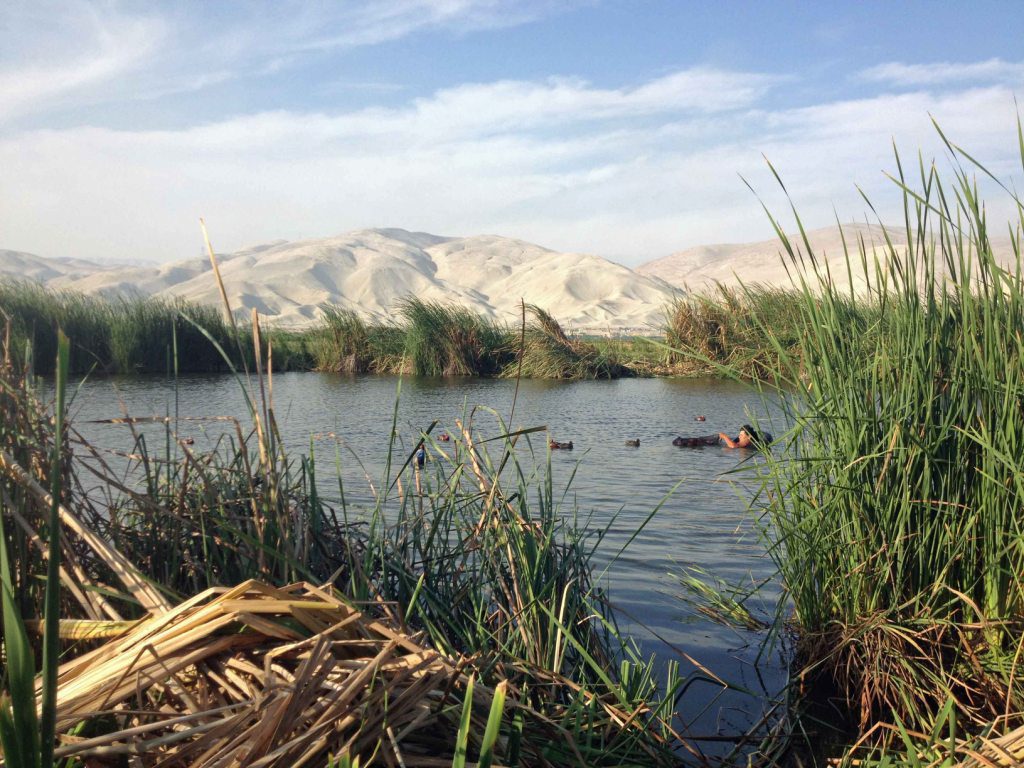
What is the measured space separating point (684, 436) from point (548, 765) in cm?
917

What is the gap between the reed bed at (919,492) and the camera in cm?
284

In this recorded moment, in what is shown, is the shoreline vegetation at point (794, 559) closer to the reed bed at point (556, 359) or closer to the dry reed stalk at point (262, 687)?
the dry reed stalk at point (262, 687)

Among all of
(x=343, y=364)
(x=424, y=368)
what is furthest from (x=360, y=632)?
(x=343, y=364)

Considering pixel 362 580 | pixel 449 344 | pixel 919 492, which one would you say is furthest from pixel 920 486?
pixel 449 344

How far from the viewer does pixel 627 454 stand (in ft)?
31.5

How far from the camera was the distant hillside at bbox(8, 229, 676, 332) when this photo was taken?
5806 cm

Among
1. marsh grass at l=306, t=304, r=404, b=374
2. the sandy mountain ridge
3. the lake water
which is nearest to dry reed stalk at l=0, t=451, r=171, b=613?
the lake water

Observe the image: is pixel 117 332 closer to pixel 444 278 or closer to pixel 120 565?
pixel 120 565

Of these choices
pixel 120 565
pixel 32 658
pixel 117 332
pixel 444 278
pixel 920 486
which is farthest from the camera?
pixel 444 278

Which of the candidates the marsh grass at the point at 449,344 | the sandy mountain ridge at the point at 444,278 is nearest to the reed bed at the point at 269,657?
the marsh grass at the point at 449,344

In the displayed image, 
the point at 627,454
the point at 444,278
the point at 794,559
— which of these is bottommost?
the point at 627,454

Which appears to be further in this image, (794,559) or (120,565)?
(794,559)

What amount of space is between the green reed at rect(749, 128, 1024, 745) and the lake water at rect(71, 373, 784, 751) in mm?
439

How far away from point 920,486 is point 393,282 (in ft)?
262
